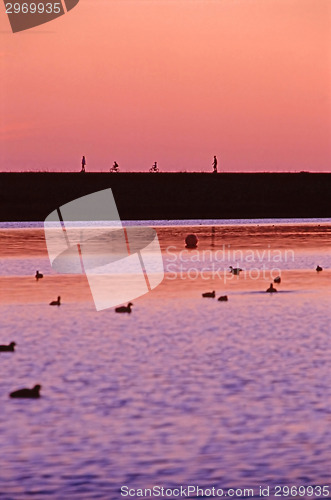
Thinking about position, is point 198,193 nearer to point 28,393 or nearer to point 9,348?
point 9,348

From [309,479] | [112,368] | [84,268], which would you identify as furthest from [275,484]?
[84,268]

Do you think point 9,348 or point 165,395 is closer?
point 165,395

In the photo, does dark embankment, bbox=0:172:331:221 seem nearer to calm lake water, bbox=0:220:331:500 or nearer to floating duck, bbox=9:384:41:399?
calm lake water, bbox=0:220:331:500

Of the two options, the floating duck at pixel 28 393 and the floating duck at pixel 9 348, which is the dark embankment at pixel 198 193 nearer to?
the floating duck at pixel 9 348

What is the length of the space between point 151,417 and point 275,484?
369 cm

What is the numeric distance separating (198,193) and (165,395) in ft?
438

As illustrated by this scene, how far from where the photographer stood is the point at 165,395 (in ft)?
57.5

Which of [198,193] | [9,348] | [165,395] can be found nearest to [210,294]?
[9,348]

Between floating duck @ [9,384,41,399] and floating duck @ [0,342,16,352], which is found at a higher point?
floating duck @ [0,342,16,352]

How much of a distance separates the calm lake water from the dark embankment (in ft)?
371

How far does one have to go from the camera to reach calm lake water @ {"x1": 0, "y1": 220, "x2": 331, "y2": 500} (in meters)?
13.1

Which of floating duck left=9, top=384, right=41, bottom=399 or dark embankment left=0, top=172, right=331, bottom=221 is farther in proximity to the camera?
dark embankment left=0, top=172, right=331, bottom=221

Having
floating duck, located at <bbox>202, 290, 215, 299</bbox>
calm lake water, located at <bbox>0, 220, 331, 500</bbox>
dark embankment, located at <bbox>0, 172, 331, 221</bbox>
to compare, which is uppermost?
dark embankment, located at <bbox>0, 172, 331, 221</bbox>

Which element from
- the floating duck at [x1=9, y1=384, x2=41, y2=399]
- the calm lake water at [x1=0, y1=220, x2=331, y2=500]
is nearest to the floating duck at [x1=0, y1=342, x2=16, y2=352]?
the calm lake water at [x1=0, y1=220, x2=331, y2=500]
